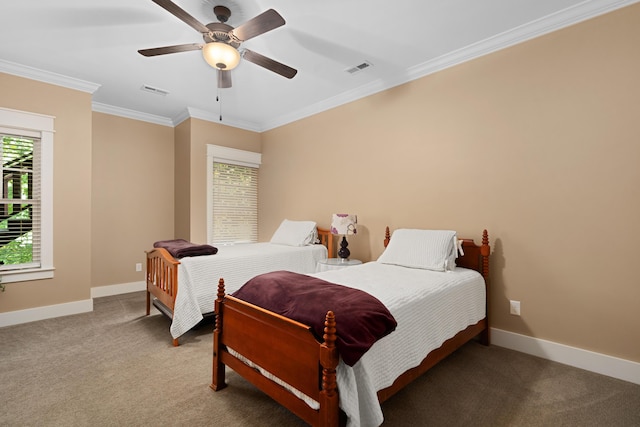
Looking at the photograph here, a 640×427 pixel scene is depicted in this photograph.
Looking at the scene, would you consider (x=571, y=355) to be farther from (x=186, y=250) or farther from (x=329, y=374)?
(x=186, y=250)

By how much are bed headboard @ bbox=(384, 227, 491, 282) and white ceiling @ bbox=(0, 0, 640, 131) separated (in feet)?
5.75

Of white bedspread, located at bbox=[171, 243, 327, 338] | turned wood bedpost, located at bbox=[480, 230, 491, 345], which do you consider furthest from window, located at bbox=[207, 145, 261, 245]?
turned wood bedpost, located at bbox=[480, 230, 491, 345]

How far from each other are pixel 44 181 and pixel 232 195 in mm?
2303

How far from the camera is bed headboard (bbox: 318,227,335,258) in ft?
13.6

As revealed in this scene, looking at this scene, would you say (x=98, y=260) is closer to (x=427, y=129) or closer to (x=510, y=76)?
(x=427, y=129)

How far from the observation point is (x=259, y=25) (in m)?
2.04

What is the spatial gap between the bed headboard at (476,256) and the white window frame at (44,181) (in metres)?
4.34

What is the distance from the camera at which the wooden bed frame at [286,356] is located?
1348 mm

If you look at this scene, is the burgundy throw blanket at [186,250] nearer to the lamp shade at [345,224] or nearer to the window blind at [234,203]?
the lamp shade at [345,224]

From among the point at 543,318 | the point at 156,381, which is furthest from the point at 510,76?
the point at 156,381

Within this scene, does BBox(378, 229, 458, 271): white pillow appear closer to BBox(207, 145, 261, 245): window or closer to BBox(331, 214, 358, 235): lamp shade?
BBox(331, 214, 358, 235): lamp shade

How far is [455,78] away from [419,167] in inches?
36.1

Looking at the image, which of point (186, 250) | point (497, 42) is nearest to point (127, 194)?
point (186, 250)

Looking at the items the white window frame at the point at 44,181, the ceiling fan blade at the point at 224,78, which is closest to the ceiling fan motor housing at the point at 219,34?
the ceiling fan blade at the point at 224,78
